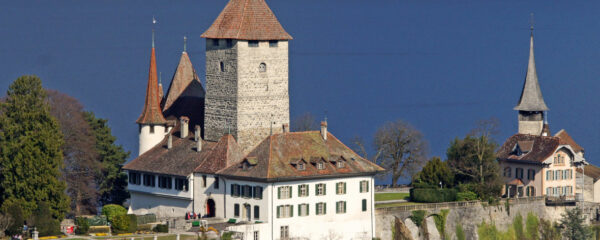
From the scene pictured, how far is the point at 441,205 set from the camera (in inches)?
4028

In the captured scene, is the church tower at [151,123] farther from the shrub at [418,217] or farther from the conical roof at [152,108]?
the shrub at [418,217]

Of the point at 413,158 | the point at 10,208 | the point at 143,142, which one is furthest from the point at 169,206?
the point at 413,158

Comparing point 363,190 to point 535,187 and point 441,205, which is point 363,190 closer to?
point 441,205

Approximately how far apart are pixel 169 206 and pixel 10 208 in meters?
13.5

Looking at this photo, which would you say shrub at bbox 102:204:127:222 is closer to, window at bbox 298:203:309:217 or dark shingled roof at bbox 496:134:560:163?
window at bbox 298:203:309:217

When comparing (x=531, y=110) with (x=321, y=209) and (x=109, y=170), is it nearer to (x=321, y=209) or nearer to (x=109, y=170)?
(x=321, y=209)

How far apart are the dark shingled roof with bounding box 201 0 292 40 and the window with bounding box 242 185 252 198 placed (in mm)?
9737

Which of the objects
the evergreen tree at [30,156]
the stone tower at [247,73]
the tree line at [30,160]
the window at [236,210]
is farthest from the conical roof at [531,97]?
the evergreen tree at [30,156]

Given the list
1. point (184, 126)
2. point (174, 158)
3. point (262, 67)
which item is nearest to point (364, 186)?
point (262, 67)

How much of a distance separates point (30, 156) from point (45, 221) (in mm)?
4060

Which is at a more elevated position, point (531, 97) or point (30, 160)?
point (531, 97)

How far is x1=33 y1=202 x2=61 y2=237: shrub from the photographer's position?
87.8 m

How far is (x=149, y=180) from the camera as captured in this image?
99.3 meters

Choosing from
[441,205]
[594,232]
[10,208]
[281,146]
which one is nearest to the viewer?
[10,208]
